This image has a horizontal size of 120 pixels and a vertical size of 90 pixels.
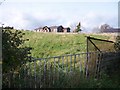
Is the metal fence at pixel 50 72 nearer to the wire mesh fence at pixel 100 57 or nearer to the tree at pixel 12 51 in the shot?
the wire mesh fence at pixel 100 57

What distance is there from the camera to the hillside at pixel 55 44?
15.2 metres

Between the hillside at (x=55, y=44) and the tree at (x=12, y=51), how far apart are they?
24.2 feet

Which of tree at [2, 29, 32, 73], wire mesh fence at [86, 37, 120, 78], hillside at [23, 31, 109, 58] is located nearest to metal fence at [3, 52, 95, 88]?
tree at [2, 29, 32, 73]

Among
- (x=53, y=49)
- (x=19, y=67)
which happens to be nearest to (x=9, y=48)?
(x=19, y=67)

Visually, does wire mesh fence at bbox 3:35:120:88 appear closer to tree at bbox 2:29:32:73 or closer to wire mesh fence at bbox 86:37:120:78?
wire mesh fence at bbox 86:37:120:78

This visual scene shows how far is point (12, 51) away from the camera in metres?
6.58

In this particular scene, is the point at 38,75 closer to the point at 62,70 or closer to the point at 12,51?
the point at 62,70

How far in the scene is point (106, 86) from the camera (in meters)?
Result: 9.03

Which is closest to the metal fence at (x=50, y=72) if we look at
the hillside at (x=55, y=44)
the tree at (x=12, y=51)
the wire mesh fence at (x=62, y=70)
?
the wire mesh fence at (x=62, y=70)

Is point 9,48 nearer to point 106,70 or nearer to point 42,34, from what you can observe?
point 106,70

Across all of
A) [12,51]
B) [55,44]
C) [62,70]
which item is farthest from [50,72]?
[55,44]

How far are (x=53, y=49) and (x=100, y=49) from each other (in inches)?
227

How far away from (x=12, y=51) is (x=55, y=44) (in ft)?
35.8

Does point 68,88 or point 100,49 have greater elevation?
point 100,49
